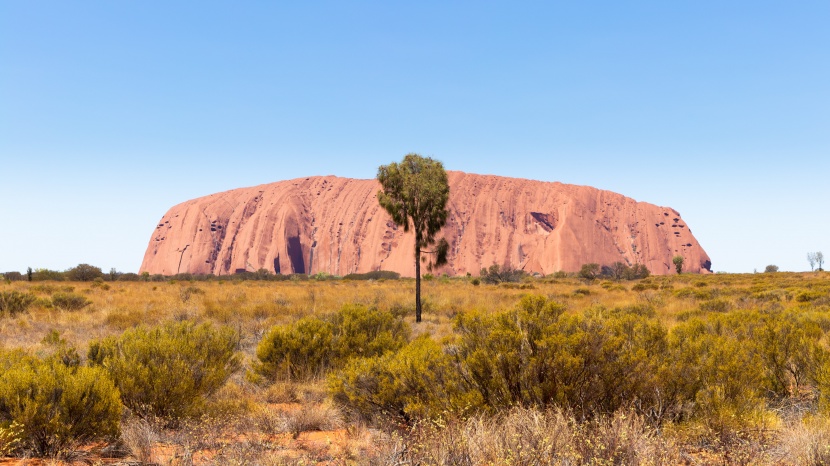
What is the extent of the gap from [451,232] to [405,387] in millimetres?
119863

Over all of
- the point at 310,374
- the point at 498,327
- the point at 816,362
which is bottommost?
the point at 310,374

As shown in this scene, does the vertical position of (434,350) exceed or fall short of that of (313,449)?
it exceeds it

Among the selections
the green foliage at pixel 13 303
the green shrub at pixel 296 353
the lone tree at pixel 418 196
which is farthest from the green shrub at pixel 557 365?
the green foliage at pixel 13 303

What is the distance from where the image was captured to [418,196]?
20000 millimetres

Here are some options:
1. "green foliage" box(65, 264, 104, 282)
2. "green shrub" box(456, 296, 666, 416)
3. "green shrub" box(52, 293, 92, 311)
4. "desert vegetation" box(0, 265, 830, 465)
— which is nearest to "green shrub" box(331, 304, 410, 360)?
Answer: "desert vegetation" box(0, 265, 830, 465)

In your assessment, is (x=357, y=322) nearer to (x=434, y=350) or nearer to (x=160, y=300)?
(x=434, y=350)

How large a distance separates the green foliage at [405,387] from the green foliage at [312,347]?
2.50 meters

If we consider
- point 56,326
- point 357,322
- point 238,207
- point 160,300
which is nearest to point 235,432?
point 357,322

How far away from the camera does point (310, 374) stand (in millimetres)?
8602

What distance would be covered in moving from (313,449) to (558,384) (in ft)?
7.98

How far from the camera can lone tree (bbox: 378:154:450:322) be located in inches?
782

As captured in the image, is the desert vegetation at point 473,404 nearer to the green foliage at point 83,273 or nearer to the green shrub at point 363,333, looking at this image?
the green shrub at point 363,333

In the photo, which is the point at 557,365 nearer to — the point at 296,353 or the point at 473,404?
the point at 473,404

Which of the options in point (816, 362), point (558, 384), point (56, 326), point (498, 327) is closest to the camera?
point (558, 384)
